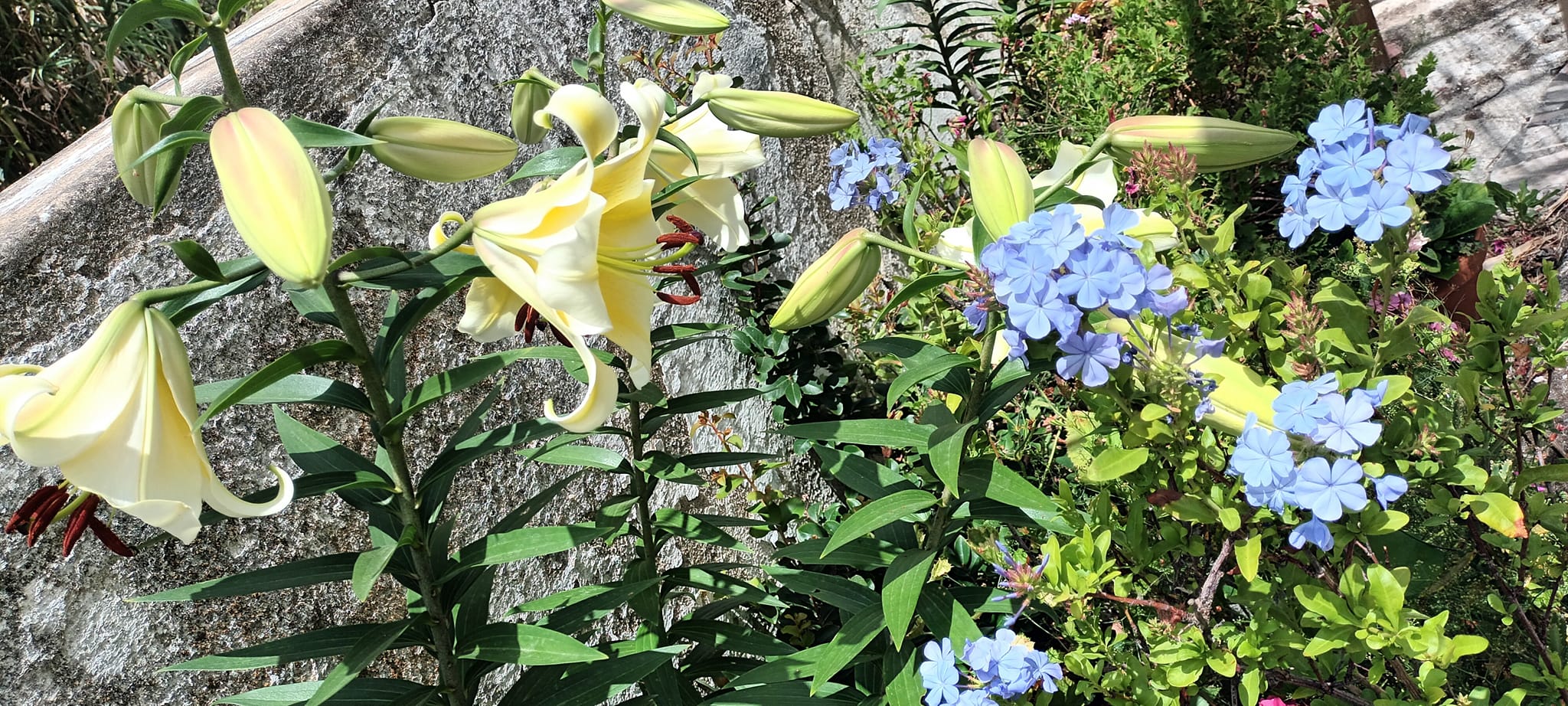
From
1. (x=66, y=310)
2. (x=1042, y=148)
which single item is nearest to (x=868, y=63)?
(x=1042, y=148)

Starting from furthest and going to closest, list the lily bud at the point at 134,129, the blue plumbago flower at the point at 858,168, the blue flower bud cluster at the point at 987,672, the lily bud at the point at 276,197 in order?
1. the blue plumbago flower at the point at 858,168
2. the blue flower bud cluster at the point at 987,672
3. the lily bud at the point at 134,129
4. the lily bud at the point at 276,197

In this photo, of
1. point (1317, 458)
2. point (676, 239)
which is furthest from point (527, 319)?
point (1317, 458)

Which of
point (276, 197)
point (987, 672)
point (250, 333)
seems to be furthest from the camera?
point (250, 333)

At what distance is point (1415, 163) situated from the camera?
68cm

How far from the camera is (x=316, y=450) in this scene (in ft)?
2.52

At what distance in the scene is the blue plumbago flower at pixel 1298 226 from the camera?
73 centimetres

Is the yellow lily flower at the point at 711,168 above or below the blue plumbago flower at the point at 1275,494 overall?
above

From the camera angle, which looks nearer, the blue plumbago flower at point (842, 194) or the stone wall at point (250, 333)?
the stone wall at point (250, 333)

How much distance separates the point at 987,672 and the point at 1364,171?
0.51 metres

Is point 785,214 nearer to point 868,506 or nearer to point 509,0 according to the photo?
point 509,0

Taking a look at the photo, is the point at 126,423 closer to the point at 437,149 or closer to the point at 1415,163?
the point at 437,149

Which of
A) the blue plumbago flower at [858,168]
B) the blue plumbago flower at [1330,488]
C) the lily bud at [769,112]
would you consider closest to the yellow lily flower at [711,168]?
the lily bud at [769,112]

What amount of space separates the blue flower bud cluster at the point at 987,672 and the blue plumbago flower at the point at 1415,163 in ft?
1.58

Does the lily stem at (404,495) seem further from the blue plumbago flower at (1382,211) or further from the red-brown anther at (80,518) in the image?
the blue plumbago flower at (1382,211)
